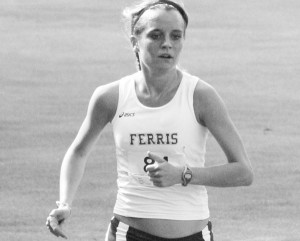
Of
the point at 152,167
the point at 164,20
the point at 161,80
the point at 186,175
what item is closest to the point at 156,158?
the point at 152,167

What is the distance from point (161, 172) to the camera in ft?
18.0

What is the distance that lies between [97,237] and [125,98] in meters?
5.21

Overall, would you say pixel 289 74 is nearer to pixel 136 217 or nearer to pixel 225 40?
pixel 225 40

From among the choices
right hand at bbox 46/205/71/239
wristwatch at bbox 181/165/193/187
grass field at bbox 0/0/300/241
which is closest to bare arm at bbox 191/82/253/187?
wristwatch at bbox 181/165/193/187

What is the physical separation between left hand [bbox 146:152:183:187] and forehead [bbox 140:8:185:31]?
2.23 feet

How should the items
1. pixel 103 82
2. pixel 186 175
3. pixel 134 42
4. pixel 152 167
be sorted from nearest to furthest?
pixel 152 167, pixel 186 175, pixel 134 42, pixel 103 82

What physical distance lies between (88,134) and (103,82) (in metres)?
17.8

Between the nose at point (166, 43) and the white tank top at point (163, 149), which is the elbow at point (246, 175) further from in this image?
the nose at point (166, 43)

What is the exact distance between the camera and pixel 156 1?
6.07 m

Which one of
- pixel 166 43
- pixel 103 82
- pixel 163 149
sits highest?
pixel 103 82

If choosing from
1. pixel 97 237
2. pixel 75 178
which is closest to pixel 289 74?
pixel 97 237

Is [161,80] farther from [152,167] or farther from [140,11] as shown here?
[152,167]

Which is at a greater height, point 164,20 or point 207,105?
point 164,20

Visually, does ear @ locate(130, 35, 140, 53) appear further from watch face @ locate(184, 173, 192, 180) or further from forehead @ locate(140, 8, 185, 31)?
watch face @ locate(184, 173, 192, 180)
